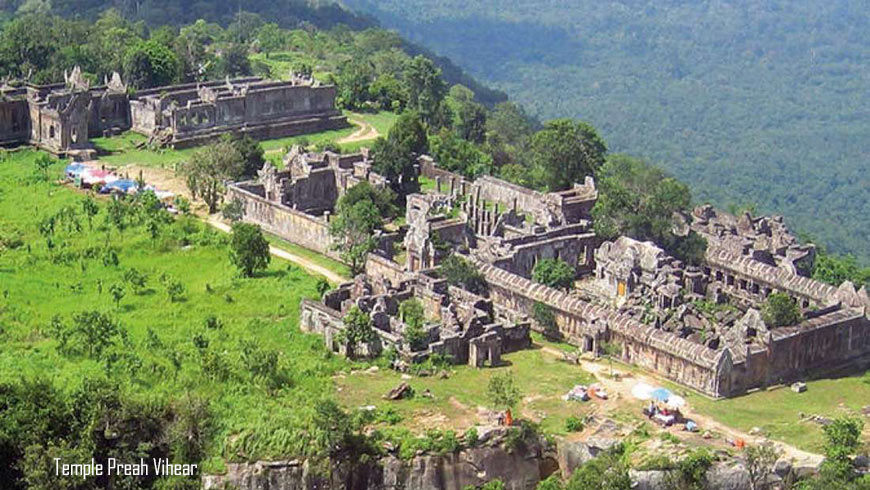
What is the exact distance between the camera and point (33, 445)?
43062 millimetres

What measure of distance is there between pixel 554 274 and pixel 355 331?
13210 millimetres

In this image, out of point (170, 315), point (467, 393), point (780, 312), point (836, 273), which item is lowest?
point (467, 393)

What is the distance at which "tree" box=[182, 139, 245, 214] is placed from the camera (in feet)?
235

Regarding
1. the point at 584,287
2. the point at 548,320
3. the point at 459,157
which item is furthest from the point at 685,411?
the point at 459,157

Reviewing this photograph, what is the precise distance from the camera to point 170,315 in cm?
5581

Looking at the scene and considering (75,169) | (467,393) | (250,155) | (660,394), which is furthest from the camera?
(250,155)

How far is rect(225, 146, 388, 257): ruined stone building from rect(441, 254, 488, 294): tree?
7.70 metres

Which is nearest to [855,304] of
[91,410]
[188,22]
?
[91,410]

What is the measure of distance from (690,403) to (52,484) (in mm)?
22391

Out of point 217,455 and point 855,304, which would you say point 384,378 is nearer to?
point 217,455

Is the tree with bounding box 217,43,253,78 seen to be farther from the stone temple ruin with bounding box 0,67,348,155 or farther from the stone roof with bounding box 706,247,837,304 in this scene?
the stone roof with bounding box 706,247,837,304

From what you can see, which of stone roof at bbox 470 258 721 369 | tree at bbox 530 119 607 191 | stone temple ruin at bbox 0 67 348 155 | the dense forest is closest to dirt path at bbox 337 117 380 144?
stone temple ruin at bbox 0 67 348 155

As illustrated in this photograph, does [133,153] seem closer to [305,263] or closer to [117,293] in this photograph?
[305,263]

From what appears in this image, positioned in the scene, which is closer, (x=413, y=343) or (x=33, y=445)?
(x=33, y=445)
